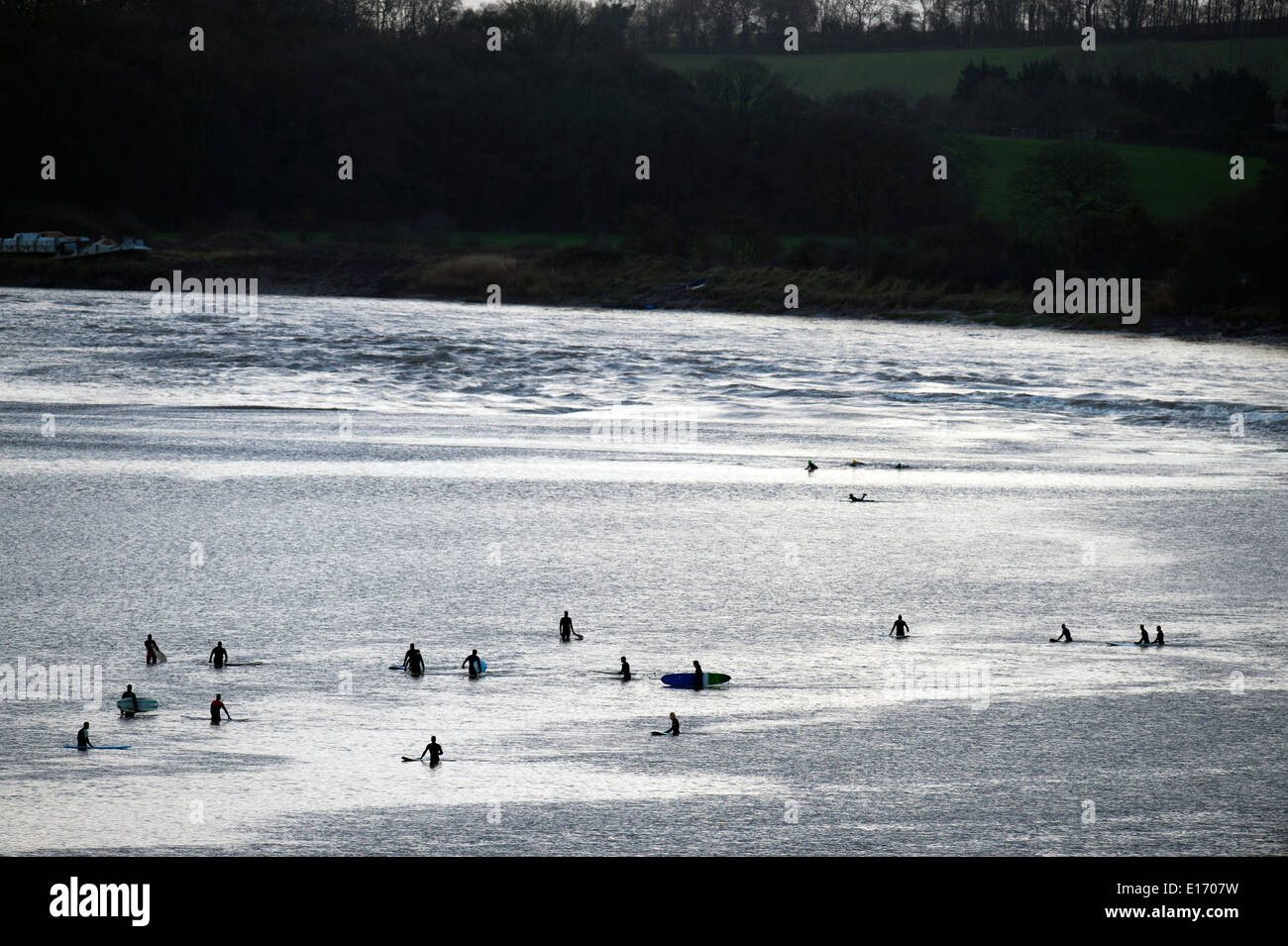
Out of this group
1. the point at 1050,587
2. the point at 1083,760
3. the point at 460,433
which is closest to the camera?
the point at 1083,760

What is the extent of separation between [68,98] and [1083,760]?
97.9m

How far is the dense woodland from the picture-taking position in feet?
290

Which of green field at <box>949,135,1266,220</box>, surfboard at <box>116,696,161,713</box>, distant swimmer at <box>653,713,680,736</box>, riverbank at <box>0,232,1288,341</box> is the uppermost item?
green field at <box>949,135,1266,220</box>

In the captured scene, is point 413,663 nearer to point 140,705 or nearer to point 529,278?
point 140,705

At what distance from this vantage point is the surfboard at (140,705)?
13273 mm

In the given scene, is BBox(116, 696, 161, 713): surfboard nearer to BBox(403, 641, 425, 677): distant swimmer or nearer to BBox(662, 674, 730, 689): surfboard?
BBox(403, 641, 425, 677): distant swimmer

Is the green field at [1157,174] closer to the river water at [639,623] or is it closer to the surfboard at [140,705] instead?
the river water at [639,623]

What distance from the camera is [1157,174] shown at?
103 m

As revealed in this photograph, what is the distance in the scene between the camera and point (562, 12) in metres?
123

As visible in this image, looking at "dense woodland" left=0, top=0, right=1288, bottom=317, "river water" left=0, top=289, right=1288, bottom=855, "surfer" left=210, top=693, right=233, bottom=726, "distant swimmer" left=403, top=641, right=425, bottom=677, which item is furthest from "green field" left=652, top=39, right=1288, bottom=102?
"surfer" left=210, top=693, right=233, bottom=726

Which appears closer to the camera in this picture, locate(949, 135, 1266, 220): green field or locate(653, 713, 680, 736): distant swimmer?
locate(653, 713, 680, 736): distant swimmer

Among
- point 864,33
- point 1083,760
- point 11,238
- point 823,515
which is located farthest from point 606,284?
point 864,33

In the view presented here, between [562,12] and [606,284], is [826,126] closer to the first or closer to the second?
[606,284]

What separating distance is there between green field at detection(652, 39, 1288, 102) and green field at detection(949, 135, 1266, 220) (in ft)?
74.3
